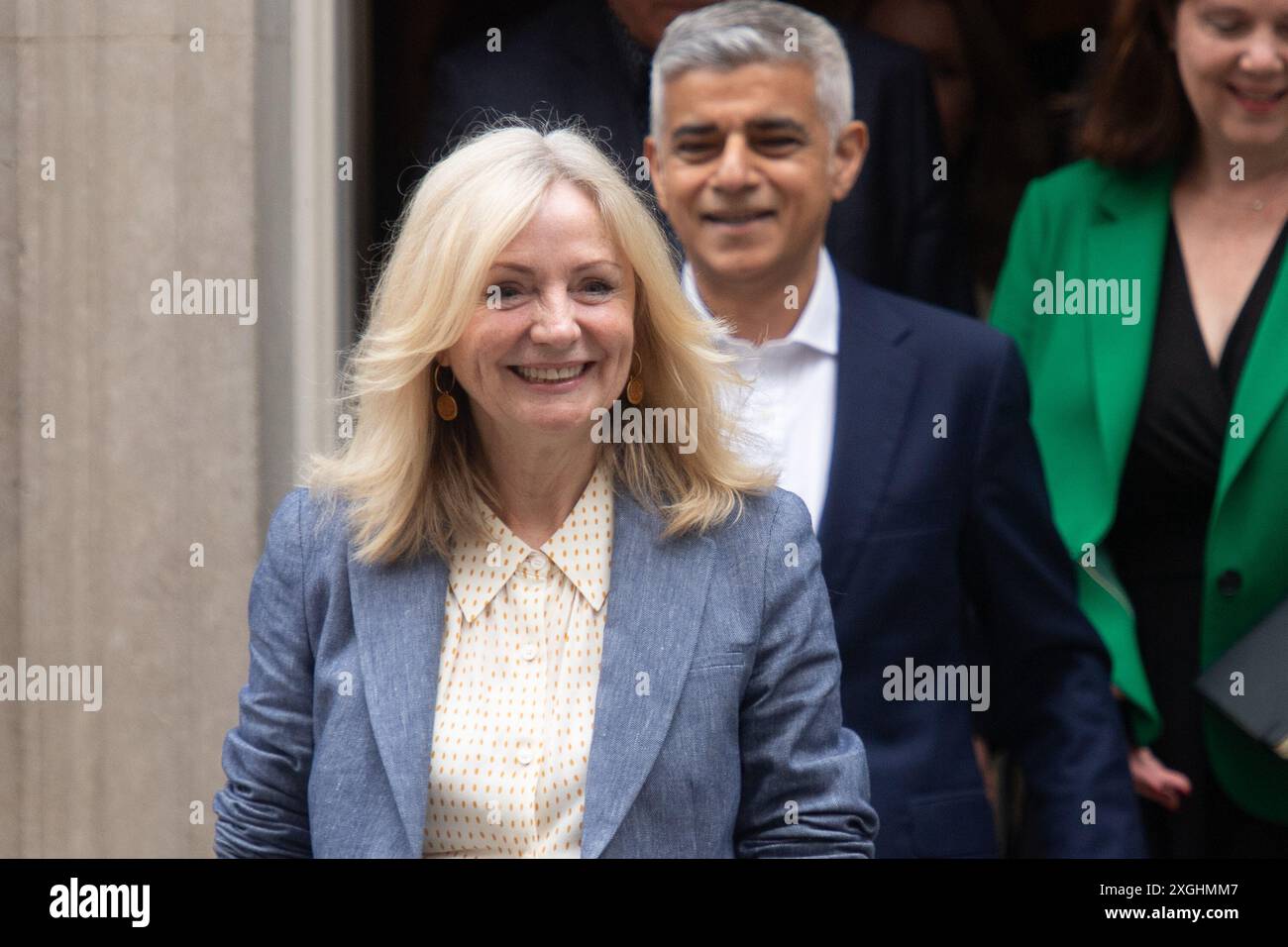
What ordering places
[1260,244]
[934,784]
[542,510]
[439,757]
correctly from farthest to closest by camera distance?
[1260,244], [934,784], [542,510], [439,757]

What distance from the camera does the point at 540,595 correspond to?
268cm

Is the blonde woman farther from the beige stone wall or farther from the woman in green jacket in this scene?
the beige stone wall

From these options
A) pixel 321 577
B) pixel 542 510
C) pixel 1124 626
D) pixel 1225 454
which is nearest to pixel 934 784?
pixel 1124 626

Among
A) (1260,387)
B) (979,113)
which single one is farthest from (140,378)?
(1260,387)

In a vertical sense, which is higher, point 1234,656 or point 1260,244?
point 1260,244

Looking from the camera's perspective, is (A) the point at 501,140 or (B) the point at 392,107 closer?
(A) the point at 501,140

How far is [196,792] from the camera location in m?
4.47

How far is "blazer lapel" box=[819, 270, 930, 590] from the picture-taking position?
143 inches

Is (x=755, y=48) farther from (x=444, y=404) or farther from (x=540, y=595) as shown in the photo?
(x=540, y=595)

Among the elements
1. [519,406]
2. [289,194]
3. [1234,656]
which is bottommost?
[1234,656]

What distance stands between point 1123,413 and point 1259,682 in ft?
2.06

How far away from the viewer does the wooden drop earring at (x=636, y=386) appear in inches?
109

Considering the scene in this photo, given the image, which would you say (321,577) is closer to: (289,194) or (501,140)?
(501,140)

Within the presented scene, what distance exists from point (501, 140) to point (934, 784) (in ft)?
5.51
